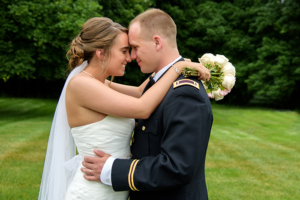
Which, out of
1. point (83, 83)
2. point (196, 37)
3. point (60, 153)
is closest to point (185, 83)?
point (83, 83)

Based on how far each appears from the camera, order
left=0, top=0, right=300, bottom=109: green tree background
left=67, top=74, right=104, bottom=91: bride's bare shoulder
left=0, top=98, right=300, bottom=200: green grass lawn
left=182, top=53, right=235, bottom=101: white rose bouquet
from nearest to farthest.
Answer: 1. left=67, top=74, right=104, bottom=91: bride's bare shoulder
2. left=182, top=53, right=235, bottom=101: white rose bouquet
3. left=0, top=98, right=300, bottom=200: green grass lawn
4. left=0, top=0, right=300, bottom=109: green tree background

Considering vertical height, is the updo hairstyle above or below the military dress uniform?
above

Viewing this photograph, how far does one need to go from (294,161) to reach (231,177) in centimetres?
280

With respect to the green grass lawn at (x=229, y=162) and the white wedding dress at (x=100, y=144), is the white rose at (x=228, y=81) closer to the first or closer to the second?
the white wedding dress at (x=100, y=144)

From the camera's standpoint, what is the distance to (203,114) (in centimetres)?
211

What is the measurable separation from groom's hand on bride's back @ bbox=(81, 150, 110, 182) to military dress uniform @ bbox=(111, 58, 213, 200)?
20 centimetres

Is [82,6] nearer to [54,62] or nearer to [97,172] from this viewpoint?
[54,62]

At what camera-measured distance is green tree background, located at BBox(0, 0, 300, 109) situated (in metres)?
13.7

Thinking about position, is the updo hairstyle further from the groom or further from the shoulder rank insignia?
the shoulder rank insignia

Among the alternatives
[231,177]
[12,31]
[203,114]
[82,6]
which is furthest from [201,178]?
[12,31]

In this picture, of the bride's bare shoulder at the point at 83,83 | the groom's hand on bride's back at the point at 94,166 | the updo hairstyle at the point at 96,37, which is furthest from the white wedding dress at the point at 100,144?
the updo hairstyle at the point at 96,37

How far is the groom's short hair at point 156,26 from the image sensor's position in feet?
8.38

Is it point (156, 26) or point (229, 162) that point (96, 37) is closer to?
point (156, 26)

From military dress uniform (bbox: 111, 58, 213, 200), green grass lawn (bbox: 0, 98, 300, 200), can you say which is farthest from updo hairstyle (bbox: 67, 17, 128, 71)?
green grass lawn (bbox: 0, 98, 300, 200)
